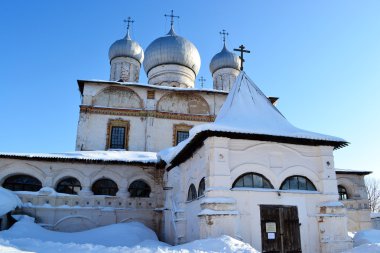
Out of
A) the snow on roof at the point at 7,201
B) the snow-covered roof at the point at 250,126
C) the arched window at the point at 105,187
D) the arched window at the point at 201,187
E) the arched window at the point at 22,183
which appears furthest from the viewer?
the arched window at the point at 105,187

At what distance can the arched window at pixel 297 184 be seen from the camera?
9.23 metres

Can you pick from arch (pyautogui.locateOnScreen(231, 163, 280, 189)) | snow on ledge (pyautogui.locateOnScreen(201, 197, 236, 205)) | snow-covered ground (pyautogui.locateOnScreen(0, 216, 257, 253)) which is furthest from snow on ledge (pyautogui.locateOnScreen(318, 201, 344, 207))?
snow-covered ground (pyautogui.locateOnScreen(0, 216, 257, 253))

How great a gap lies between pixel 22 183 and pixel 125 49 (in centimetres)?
1013

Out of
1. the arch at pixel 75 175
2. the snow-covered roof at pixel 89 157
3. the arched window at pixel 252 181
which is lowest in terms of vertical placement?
the arched window at pixel 252 181

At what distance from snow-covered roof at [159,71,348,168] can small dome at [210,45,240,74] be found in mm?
10528

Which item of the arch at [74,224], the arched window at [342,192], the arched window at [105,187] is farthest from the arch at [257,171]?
the arched window at [342,192]

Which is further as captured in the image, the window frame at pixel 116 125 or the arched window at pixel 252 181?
the window frame at pixel 116 125

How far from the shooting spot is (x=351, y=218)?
15648mm

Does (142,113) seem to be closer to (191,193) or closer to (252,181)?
(191,193)

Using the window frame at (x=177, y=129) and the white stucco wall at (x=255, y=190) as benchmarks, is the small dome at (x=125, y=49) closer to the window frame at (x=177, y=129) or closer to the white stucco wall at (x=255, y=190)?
the window frame at (x=177, y=129)

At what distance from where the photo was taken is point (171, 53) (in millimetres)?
19766

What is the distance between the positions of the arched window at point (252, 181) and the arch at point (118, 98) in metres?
9.47

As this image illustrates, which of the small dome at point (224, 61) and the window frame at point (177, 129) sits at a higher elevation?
the small dome at point (224, 61)

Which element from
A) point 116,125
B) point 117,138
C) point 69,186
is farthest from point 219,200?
point 116,125
